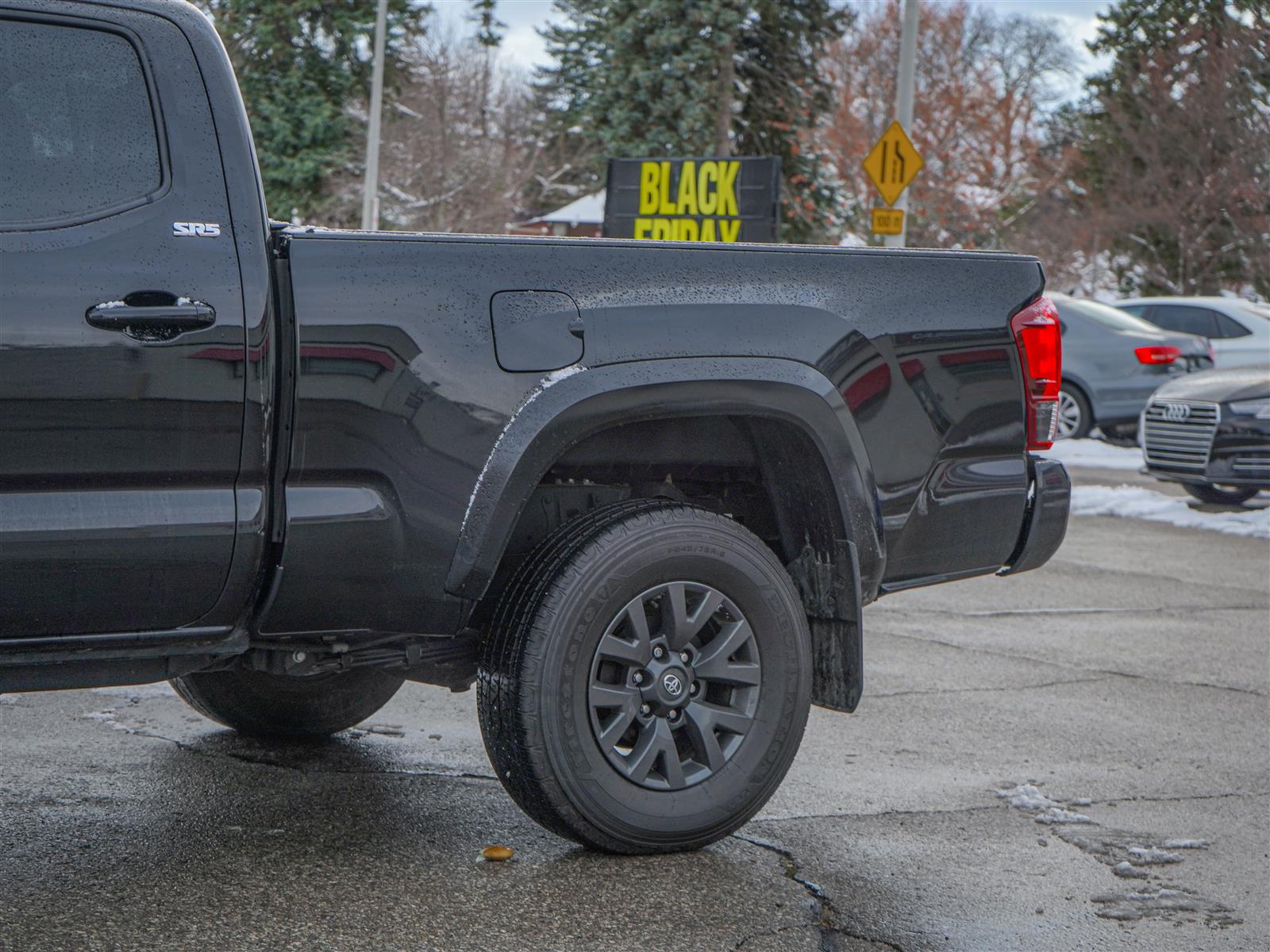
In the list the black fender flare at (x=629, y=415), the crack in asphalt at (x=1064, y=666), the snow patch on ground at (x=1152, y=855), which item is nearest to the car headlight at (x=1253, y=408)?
the crack in asphalt at (x=1064, y=666)

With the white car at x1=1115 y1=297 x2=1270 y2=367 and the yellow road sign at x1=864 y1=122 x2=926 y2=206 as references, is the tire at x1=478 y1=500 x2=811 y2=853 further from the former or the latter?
the white car at x1=1115 y1=297 x2=1270 y2=367

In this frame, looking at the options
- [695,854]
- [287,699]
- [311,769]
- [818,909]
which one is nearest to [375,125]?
[287,699]

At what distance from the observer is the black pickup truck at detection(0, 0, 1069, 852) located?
317 centimetres

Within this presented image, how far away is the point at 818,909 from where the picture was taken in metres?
3.45

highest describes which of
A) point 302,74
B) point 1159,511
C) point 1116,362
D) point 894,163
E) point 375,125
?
point 302,74

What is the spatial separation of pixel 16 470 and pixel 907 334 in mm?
2140

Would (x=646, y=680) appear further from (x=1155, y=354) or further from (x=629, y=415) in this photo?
(x=1155, y=354)

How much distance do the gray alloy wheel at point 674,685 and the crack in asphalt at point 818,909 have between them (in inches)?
11.5

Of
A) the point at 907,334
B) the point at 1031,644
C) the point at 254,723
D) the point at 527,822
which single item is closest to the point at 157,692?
the point at 254,723

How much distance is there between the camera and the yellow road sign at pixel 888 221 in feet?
56.2

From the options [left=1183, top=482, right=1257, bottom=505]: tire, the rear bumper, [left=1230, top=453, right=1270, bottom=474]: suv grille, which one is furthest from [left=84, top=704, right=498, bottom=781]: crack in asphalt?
[left=1183, top=482, right=1257, bottom=505]: tire

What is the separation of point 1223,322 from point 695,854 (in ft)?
53.2

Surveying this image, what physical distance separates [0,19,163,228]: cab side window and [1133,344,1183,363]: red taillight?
14723mm

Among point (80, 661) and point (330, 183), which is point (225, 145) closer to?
point (80, 661)
